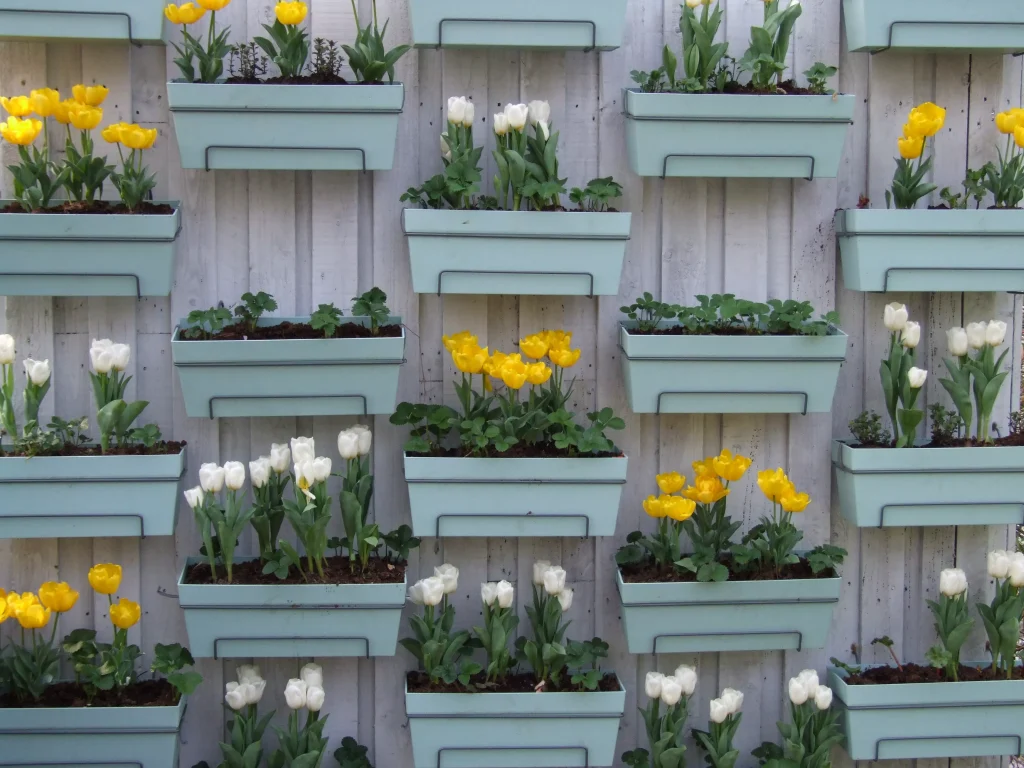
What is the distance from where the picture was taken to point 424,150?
258 centimetres

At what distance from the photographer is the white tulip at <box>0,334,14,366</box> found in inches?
94.3

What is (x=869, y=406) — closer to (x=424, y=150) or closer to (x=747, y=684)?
(x=747, y=684)

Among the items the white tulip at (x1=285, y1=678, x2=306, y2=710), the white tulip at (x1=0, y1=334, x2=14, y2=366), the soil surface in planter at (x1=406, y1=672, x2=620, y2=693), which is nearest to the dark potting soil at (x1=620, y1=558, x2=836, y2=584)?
the soil surface in planter at (x1=406, y1=672, x2=620, y2=693)

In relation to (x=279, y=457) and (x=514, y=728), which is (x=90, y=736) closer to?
(x=279, y=457)

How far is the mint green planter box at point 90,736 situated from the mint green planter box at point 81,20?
1.36m

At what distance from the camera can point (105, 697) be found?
2.45 metres

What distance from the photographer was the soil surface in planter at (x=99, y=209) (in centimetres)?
242

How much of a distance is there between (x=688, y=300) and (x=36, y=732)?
1.65m

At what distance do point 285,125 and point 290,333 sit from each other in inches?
16.8

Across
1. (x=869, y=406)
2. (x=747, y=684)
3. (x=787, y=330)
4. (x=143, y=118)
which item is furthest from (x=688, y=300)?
(x=143, y=118)

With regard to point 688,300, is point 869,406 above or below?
below

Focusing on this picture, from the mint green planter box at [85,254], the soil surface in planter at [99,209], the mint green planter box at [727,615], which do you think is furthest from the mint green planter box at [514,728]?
the soil surface in planter at [99,209]

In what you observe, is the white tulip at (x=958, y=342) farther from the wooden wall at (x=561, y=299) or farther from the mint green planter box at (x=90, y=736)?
the mint green planter box at (x=90, y=736)

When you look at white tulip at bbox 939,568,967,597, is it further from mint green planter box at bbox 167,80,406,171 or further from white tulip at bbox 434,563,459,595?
mint green planter box at bbox 167,80,406,171
